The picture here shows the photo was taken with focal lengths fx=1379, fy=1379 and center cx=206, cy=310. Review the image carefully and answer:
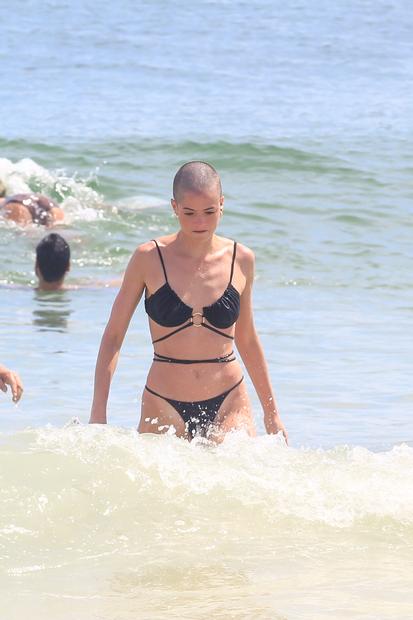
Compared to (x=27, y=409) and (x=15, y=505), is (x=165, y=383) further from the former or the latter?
(x=27, y=409)

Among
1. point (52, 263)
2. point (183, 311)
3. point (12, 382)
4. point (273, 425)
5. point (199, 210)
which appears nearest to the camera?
point (12, 382)

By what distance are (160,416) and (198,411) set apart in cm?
16

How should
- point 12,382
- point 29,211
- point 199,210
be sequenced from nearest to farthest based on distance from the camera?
point 12,382
point 199,210
point 29,211

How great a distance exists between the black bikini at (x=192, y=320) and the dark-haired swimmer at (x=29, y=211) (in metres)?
8.71

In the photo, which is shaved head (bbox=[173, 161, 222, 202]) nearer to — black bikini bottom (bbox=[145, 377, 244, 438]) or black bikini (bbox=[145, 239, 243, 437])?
black bikini (bbox=[145, 239, 243, 437])

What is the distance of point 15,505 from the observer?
556 cm

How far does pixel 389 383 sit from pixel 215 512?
328 cm

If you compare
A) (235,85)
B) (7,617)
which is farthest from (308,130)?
(7,617)

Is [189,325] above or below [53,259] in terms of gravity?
above

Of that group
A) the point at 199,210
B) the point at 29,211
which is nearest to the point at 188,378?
the point at 199,210

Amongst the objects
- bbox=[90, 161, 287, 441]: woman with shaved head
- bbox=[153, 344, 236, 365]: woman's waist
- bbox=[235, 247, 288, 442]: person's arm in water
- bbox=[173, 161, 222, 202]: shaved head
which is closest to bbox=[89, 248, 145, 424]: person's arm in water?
bbox=[90, 161, 287, 441]: woman with shaved head

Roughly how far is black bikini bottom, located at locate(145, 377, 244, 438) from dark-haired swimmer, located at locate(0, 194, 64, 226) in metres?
8.75

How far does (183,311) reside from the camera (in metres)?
5.72

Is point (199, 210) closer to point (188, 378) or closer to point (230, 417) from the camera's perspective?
point (188, 378)
